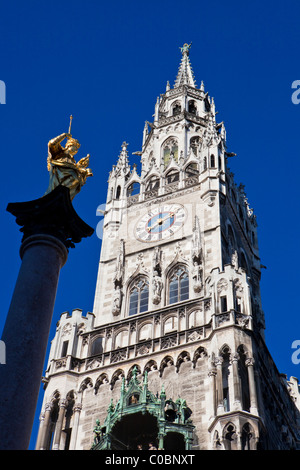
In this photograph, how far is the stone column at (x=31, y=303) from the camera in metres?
18.7

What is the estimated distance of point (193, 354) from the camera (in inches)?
1401

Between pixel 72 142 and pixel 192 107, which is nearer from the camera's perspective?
pixel 72 142

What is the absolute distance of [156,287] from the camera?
41.9 m

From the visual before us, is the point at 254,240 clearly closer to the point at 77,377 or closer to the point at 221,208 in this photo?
the point at 221,208

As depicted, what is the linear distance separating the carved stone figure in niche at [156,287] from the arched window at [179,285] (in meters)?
0.62

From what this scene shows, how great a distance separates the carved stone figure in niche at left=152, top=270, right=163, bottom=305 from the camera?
41344 mm

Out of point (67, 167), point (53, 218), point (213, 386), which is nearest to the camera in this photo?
point (53, 218)

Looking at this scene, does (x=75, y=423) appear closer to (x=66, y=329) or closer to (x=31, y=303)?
(x=66, y=329)

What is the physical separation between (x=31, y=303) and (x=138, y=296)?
2209cm

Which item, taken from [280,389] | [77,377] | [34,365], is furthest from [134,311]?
[34,365]

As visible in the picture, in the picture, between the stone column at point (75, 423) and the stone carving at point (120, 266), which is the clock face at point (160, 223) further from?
the stone column at point (75, 423)

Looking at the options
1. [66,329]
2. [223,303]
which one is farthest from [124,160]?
[223,303]

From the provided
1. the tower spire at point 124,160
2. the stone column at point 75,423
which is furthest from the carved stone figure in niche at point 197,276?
the tower spire at point 124,160

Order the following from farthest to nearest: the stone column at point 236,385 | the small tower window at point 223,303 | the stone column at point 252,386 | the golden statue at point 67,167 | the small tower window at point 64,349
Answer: the small tower window at point 64,349
the small tower window at point 223,303
the stone column at point 252,386
the stone column at point 236,385
the golden statue at point 67,167
